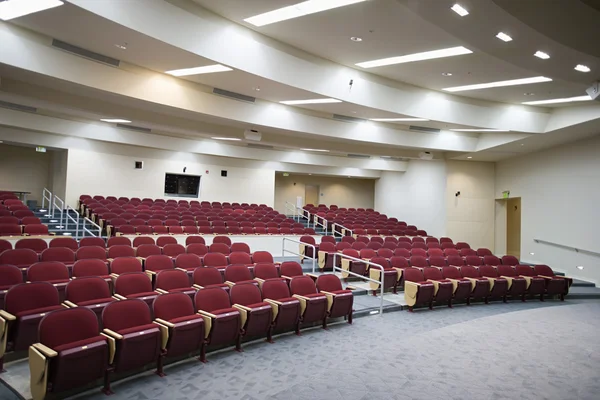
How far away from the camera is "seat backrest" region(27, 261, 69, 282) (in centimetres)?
574

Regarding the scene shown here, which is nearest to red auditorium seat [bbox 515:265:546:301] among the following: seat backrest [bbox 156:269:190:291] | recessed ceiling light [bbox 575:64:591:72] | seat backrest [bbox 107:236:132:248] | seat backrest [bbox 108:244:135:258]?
recessed ceiling light [bbox 575:64:591:72]

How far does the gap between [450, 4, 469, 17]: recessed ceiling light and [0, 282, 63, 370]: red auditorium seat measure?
245 inches

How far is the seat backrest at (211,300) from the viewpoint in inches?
216

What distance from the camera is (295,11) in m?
7.14

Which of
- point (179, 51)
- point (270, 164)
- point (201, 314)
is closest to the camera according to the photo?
point (201, 314)

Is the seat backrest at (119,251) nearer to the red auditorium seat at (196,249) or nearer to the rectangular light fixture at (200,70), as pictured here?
the red auditorium seat at (196,249)

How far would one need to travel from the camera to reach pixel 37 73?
737 centimetres

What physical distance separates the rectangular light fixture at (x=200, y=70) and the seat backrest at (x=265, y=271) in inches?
160

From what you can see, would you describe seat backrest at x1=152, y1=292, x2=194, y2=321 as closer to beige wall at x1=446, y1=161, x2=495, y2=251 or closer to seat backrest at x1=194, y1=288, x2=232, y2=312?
seat backrest at x1=194, y1=288, x2=232, y2=312

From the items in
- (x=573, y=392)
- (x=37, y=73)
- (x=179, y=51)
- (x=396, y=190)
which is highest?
(x=179, y=51)

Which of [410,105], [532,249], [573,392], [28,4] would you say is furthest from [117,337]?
[532,249]

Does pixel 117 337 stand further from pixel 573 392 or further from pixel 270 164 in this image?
pixel 270 164

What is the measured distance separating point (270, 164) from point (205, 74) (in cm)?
1003

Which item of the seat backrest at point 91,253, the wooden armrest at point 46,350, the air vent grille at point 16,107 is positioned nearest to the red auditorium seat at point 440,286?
the seat backrest at point 91,253
